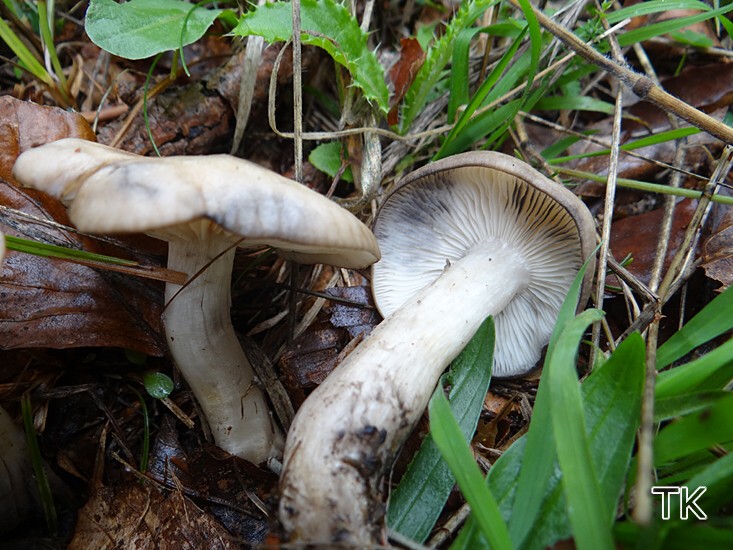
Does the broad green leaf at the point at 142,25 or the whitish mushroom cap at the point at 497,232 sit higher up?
the broad green leaf at the point at 142,25

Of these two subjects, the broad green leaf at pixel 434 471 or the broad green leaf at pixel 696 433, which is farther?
the broad green leaf at pixel 434 471

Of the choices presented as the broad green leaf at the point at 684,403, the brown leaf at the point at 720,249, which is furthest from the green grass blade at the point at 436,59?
the broad green leaf at the point at 684,403

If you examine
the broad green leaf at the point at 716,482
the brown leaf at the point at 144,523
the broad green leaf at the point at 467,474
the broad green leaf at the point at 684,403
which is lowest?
the brown leaf at the point at 144,523

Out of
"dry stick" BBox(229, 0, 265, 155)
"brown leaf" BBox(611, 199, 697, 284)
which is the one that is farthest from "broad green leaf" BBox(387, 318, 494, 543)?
"dry stick" BBox(229, 0, 265, 155)

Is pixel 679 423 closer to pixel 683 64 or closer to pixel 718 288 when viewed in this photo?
pixel 718 288

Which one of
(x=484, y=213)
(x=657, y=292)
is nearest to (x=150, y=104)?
(x=484, y=213)

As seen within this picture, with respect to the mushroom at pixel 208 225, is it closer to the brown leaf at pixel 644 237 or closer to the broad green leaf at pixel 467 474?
the broad green leaf at pixel 467 474

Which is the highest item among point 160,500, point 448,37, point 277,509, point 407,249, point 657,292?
point 448,37
